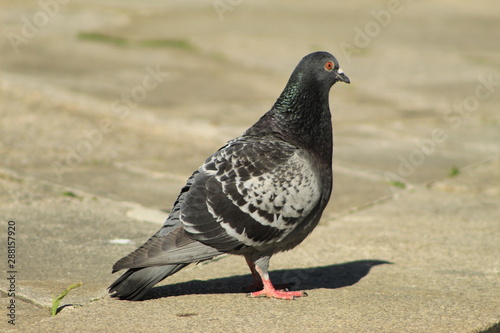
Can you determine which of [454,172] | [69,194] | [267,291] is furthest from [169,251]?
[454,172]

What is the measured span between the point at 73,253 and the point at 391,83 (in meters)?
7.25

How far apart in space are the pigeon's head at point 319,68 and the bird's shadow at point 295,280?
1220 millimetres

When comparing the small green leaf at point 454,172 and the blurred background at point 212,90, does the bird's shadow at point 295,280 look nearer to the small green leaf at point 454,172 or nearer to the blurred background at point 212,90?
the blurred background at point 212,90

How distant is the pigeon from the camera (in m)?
4.00

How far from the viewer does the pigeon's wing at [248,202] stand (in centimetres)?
411

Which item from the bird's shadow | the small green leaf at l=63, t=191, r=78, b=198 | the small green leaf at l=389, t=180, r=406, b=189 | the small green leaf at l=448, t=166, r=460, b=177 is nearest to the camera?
the bird's shadow

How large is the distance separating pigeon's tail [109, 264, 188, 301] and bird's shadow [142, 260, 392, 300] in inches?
6.1

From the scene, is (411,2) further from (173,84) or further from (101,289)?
(101,289)

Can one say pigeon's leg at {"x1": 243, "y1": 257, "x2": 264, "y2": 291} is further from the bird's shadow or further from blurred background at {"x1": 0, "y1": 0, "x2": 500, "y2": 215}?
blurred background at {"x1": 0, "y1": 0, "x2": 500, "y2": 215}

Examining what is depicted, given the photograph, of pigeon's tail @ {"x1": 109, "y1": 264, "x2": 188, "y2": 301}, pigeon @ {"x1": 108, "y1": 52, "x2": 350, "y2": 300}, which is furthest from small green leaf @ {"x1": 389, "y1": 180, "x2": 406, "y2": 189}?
pigeon's tail @ {"x1": 109, "y1": 264, "x2": 188, "y2": 301}

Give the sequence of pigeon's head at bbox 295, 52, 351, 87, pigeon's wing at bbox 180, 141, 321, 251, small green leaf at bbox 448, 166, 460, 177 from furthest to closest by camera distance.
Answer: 1. small green leaf at bbox 448, 166, 460, 177
2. pigeon's head at bbox 295, 52, 351, 87
3. pigeon's wing at bbox 180, 141, 321, 251

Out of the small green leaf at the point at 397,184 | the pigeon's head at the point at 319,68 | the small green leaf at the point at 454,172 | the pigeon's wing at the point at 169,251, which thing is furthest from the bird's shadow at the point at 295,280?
the small green leaf at the point at 454,172

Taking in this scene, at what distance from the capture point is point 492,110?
970 centimetres

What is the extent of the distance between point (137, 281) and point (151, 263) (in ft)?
0.47
